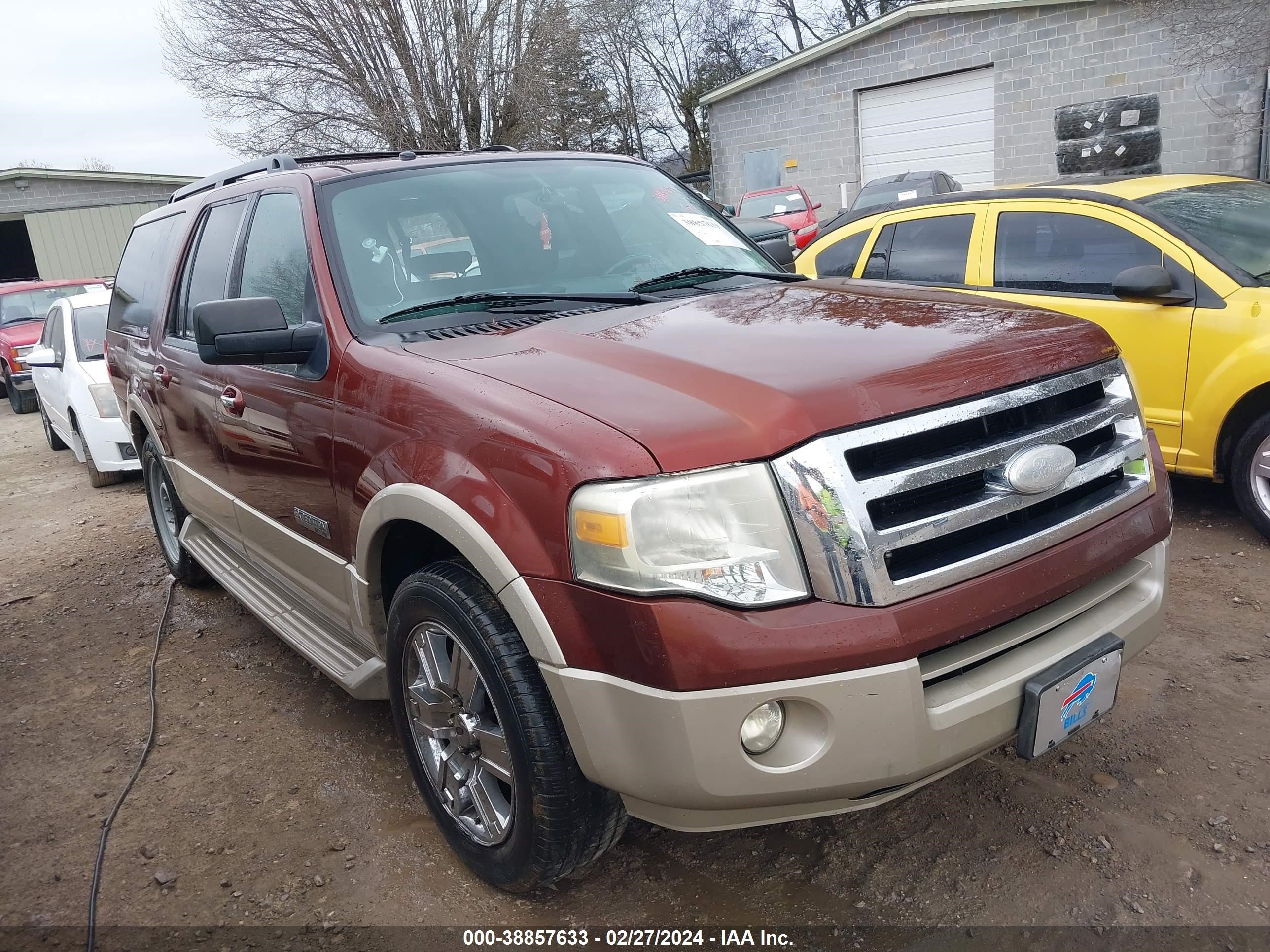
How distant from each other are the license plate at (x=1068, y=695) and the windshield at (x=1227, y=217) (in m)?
3.17

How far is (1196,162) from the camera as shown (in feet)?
52.0

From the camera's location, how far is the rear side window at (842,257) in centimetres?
608

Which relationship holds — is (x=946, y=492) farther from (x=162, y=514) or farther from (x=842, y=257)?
(x=162, y=514)

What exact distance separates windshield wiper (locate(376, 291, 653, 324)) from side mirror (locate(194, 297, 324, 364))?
25 cm

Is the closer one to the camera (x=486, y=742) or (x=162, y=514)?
(x=486, y=742)

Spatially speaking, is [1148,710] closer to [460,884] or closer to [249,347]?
[460,884]

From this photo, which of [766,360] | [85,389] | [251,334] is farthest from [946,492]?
[85,389]

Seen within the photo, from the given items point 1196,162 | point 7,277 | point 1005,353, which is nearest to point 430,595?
point 1005,353

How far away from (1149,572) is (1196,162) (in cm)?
1656

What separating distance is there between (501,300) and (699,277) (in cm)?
71

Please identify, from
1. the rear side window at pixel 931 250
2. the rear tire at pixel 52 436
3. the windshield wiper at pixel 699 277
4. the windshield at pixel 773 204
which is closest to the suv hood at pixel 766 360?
the windshield wiper at pixel 699 277

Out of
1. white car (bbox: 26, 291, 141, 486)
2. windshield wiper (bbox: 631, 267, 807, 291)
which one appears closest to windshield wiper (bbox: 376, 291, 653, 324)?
windshield wiper (bbox: 631, 267, 807, 291)

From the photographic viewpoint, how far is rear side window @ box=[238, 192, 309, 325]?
3.10 meters

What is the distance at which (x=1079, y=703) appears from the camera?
7.17 ft
